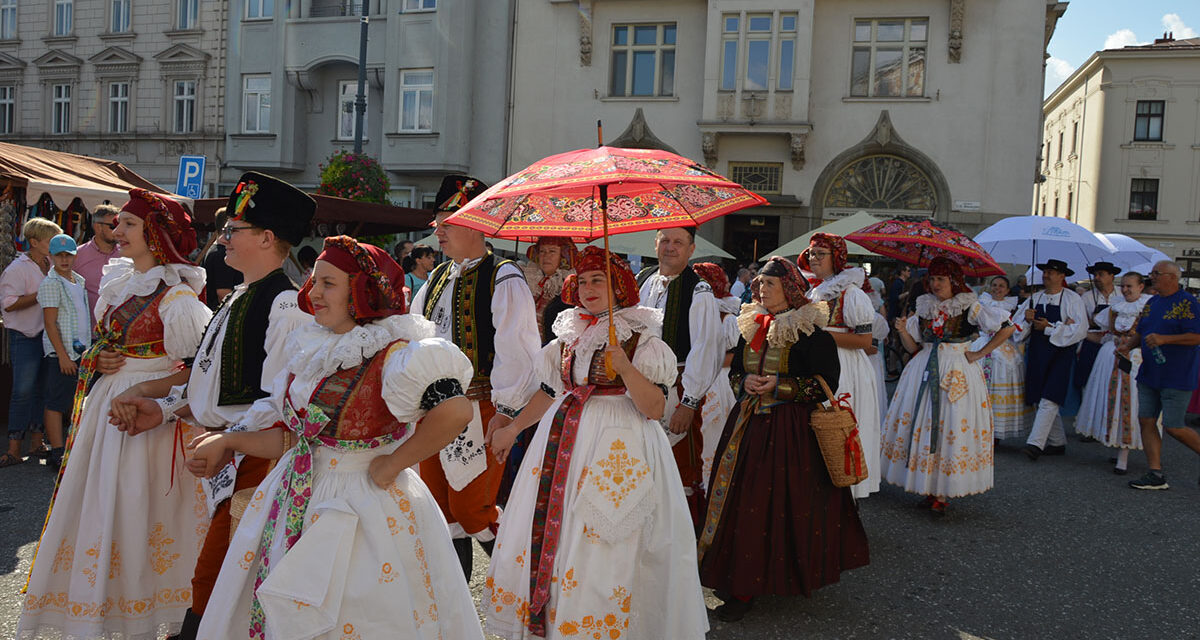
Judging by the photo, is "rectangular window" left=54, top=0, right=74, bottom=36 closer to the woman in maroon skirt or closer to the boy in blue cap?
the boy in blue cap

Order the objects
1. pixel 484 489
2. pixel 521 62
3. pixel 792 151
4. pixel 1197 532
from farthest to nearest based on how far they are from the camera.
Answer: pixel 521 62, pixel 792 151, pixel 1197 532, pixel 484 489

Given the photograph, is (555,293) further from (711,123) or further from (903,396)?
(711,123)

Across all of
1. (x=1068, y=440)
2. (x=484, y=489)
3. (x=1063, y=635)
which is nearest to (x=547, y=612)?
(x=484, y=489)

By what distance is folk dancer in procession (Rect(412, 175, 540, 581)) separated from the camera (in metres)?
4.19

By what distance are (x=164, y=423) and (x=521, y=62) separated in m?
19.4

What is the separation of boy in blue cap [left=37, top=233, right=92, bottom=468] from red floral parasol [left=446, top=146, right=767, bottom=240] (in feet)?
15.5

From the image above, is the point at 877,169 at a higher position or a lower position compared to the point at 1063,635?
higher

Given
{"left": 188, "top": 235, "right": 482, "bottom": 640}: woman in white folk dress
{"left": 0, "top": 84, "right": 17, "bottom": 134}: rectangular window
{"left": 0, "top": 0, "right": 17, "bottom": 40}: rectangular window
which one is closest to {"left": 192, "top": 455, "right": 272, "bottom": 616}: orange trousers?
{"left": 188, "top": 235, "right": 482, "bottom": 640}: woman in white folk dress

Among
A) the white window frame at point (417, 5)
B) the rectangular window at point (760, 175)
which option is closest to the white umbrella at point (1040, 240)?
the rectangular window at point (760, 175)

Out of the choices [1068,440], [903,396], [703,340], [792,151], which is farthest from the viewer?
[792,151]

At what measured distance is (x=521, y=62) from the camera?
2173cm

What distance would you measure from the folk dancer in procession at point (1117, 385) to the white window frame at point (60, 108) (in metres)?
27.2

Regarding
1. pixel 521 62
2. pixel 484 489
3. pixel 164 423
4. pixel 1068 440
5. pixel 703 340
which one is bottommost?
pixel 1068 440

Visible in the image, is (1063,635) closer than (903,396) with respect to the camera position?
Yes
